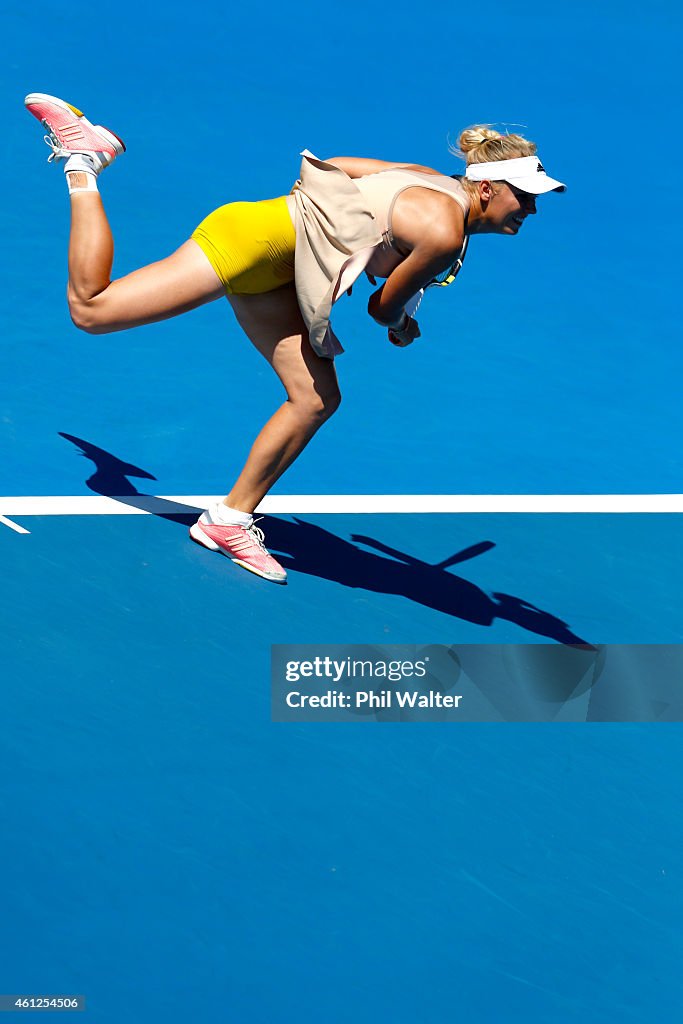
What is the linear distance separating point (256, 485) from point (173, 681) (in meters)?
0.86

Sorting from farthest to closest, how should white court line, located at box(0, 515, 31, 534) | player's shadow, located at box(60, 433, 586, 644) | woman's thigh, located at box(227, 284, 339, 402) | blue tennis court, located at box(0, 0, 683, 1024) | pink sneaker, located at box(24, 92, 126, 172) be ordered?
white court line, located at box(0, 515, 31, 534) → player's shadow, located at box(60, 433, 586, 644) → woman's thigh, located at box(227, 284, 339, 402) → pink sneaker, located at box(24, 92, 126, 172) → blue tennis court, located at box(0, 0, 683, 1024)

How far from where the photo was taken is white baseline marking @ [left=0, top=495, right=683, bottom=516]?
5703 millimetres

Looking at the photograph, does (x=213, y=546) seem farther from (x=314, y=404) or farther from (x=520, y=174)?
(x=520, y=174)

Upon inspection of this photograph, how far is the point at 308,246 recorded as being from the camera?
4.81 m

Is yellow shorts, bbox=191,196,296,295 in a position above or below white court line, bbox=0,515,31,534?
above

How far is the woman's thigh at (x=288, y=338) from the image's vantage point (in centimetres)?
510

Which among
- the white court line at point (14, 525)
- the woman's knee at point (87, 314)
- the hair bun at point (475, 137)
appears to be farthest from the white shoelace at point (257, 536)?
the hair bun at point (475, 137)

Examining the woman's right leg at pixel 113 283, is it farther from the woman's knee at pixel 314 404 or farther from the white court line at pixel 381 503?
the white court line at pixel 381 503

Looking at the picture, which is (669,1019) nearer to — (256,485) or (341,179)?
(256,485)

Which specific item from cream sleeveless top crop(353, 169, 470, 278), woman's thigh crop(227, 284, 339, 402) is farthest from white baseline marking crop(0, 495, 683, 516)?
cream sleeveless top crop(353, 169, 470, 278)

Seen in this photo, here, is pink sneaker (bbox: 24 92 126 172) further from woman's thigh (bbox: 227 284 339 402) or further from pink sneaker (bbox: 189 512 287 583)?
pink sneaker (bbox: 189 512 287 583)

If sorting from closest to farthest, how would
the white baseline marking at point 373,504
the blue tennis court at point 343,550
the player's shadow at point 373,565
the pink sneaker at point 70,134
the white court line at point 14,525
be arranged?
1. the blue tennis court at point 343,550
2. the pink sneaker at point 70,134
3. the player's shadow at point 373,565
4. the white court line at point 14,525
5. the white baseline marking at point 373,504

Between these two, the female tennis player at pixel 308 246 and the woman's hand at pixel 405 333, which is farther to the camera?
the woman's hand at pixel 405 333

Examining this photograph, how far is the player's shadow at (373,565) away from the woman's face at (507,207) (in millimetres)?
1358
